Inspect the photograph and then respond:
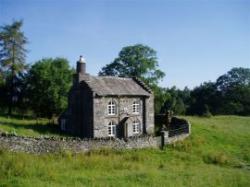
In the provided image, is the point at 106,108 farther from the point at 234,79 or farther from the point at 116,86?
the point at 234,79

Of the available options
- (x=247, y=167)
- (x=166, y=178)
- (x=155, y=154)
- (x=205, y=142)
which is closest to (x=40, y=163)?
(x=166, y=178)

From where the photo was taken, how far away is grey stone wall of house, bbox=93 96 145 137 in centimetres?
4450

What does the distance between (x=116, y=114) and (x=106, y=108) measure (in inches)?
59.8

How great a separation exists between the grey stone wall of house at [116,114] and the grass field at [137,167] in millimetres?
8060

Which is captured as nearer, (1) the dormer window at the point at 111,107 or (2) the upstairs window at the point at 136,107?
(1) the dormer window at the point at 111,107

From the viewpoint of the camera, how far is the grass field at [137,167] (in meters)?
25.1

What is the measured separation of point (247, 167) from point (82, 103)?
66.5 feet

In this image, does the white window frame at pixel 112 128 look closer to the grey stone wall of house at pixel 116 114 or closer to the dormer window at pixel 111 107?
the grey stone wall of house at pixel 116 114

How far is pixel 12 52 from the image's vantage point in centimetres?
5766

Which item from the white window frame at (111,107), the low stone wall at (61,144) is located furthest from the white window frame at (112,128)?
the low stone wall at (61,144)

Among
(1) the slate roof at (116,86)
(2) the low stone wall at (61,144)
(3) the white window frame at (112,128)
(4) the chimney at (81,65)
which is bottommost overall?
(2) the low stone wall at (61,144)

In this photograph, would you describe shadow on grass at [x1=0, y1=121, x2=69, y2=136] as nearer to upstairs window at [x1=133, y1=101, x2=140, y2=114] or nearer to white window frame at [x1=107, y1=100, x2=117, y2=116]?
white window frame at [x1=107, y1=100, x2=117, y2=116]

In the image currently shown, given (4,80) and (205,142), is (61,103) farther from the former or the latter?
(205,142)

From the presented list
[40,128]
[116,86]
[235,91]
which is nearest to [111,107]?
[116,86]
